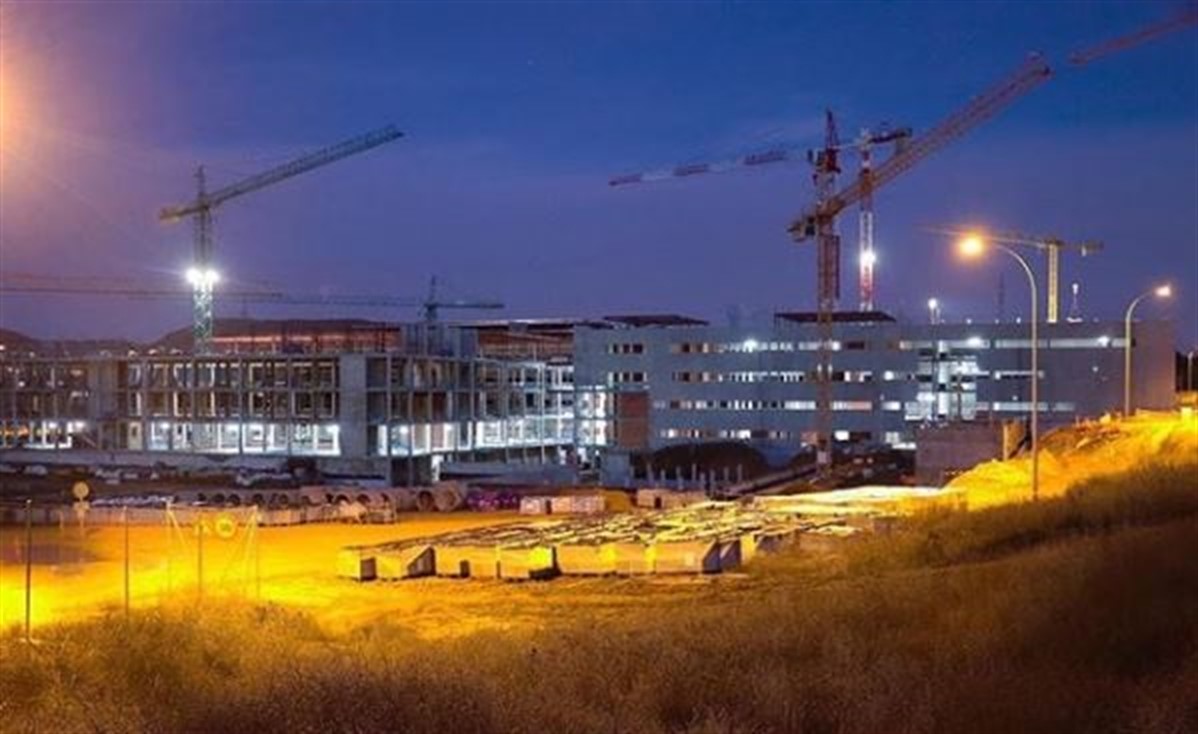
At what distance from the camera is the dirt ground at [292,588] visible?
2102cm

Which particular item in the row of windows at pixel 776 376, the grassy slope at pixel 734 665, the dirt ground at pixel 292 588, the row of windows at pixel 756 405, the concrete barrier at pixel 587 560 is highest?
the row of windows at pixel 776 376

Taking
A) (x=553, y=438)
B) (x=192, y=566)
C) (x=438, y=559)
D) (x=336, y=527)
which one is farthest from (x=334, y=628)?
(x=553, y=438)

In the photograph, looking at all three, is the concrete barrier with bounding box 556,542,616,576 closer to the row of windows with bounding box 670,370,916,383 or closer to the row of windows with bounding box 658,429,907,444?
the row of windows with bounding box 658,429,907,444

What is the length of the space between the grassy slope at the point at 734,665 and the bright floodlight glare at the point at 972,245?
8812mm

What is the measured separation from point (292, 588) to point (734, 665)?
17.1m

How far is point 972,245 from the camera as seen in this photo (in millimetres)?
27578

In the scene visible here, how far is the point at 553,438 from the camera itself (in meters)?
94.8

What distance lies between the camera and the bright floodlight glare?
1077 inches

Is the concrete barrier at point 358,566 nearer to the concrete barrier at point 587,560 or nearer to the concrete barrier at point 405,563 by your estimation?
the concrete barrier at point 405,563

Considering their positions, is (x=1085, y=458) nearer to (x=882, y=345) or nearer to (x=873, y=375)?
(x=882, y=345)

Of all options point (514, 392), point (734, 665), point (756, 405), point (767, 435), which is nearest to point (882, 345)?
point (756, 405)

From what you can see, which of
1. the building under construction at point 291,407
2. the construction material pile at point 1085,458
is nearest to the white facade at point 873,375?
the building under construction at point 291,407

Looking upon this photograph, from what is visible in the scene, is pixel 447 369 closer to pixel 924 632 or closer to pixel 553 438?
pixel 553 438

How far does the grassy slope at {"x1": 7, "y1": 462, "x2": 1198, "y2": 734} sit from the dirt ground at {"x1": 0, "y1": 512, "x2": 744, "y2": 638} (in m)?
1.79
